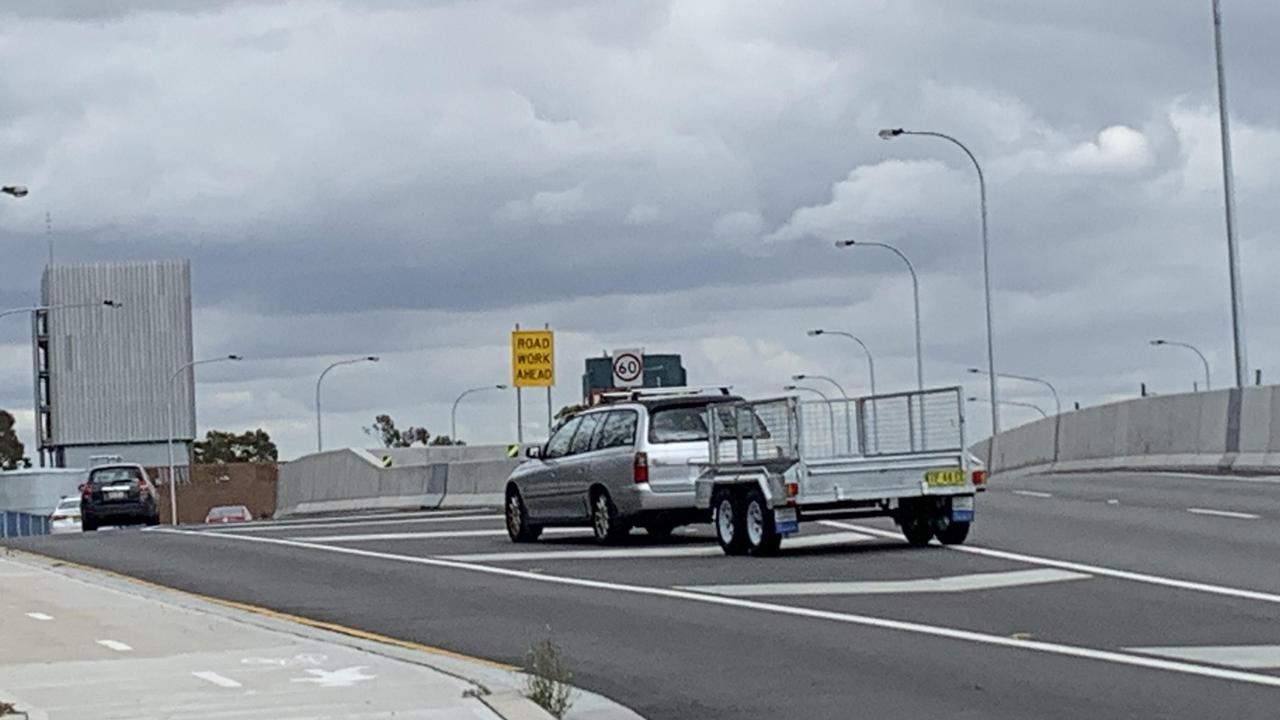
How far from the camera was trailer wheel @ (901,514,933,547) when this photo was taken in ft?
74.8

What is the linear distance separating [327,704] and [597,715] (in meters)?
1.54

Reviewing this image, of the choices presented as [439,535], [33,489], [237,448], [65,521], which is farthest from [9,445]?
[439,535]

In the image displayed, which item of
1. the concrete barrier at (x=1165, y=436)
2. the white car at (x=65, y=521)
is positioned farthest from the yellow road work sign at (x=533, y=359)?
the white car at (x=65, y=521)

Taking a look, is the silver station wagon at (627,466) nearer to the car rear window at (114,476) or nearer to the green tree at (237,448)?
the car rear window at (114,476)

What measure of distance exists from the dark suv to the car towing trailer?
93.7ft

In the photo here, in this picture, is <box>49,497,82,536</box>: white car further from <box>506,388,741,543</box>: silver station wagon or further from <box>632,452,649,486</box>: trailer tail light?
<box>632,452,649,486</box>: trailer tail light

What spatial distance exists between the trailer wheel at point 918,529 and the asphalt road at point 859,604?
31 centimetres

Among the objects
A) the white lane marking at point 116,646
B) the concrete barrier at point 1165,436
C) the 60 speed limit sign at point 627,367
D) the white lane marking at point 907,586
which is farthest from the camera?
the 60 speed limit sign at point 627,367

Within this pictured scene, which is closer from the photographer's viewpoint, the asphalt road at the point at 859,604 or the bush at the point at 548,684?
the bush at the point at 548,684

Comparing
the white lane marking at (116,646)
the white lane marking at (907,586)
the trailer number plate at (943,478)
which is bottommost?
the white lane marking at (116,646)

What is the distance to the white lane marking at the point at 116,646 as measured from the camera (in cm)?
1553

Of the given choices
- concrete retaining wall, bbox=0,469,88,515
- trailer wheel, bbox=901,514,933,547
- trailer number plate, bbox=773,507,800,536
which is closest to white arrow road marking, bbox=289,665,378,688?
trailer number plate, bbox=773,507,800,536

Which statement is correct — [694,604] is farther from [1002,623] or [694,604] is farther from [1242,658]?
[1242,658]

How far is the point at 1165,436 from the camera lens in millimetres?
41344
